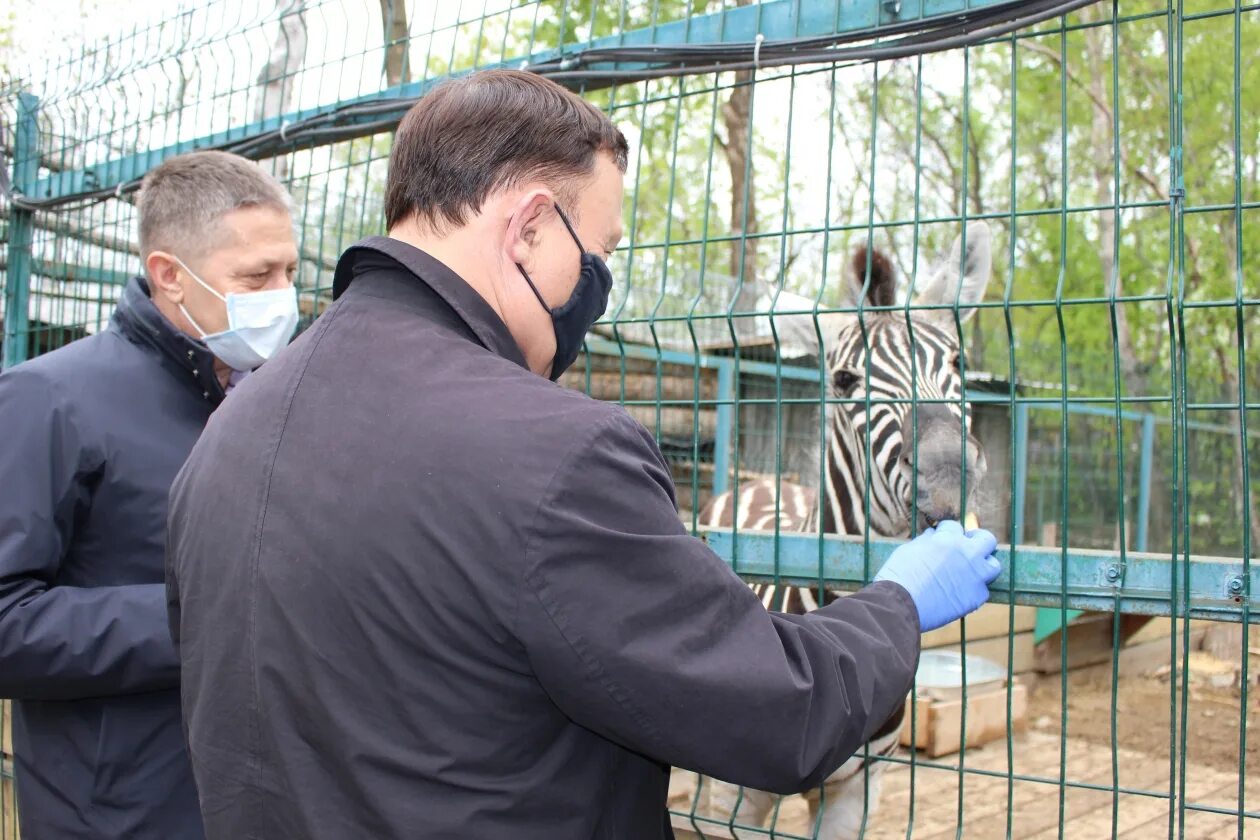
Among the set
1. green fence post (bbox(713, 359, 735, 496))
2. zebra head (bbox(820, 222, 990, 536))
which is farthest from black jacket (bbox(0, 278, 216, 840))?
green fence post (bbox(713, 359, 735, 496))

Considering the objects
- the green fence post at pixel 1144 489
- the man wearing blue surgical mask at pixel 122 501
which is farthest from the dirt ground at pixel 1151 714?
the man wearing blue surgical mask at pixel 122 501

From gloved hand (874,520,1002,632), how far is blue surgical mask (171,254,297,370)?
1.74 m

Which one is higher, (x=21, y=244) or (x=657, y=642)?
(x=21, y=244)

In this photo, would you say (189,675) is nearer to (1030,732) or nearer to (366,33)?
(366,33)

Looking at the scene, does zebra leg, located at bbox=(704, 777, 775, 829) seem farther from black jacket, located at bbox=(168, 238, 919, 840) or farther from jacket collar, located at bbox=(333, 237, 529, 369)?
jacket collar, located at bbox=(333, 237, 529, 369)

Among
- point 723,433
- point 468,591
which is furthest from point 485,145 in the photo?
point 723,433

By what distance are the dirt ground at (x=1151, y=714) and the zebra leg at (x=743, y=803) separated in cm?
250

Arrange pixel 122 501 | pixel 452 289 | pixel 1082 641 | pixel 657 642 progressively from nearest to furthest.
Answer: pixel 657 642, pixel 452 289, pixel 122 501, pixel 1082 641

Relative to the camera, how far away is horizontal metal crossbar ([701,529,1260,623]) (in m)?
2.13

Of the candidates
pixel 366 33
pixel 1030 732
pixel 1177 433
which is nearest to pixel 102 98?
pixel 366 33

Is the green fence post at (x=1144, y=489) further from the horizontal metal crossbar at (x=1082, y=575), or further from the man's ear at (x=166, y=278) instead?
the man's ear at (x=166, y=278)

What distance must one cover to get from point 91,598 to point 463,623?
1.34m

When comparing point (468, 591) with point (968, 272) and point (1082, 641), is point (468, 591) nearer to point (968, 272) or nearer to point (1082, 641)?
point (968, 272)

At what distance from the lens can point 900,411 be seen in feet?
12.2
